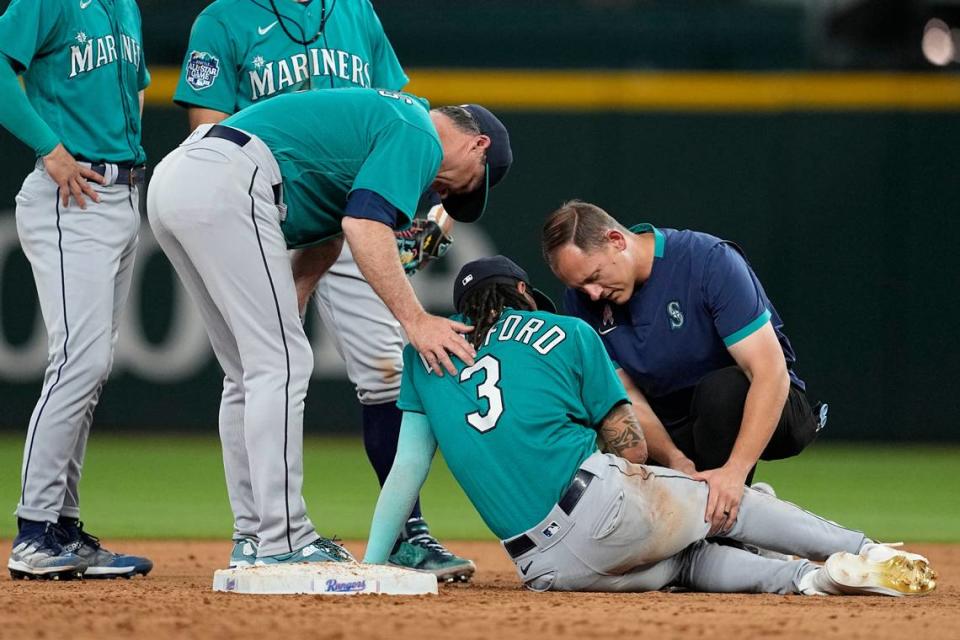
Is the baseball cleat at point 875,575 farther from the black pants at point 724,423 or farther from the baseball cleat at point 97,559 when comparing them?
the baseball cleat at point 97,559

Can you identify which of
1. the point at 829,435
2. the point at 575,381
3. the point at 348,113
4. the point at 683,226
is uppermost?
the point at 348,113

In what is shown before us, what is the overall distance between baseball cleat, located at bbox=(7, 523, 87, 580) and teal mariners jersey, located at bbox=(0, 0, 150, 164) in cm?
125

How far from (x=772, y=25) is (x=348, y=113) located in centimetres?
729

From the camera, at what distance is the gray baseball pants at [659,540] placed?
152 inches

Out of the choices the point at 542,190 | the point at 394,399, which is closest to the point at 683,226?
the point at 542,190

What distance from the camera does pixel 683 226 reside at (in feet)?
33.7

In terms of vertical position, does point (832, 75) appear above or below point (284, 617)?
above

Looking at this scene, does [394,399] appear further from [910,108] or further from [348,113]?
[910,108]

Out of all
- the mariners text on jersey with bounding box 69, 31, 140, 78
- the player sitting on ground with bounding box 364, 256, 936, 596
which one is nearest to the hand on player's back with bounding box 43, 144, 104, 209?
the mariners text on jersey with bounding box 69, 31, 140, 78

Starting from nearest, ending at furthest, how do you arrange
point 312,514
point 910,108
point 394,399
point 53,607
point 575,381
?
point 53,607
point 575,381
point 394,399
point 312,514
point 910,108

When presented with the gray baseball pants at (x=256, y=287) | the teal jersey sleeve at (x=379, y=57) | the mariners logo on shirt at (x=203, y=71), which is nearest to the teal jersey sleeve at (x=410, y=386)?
the gray baseball pants at (x=256, y=287)

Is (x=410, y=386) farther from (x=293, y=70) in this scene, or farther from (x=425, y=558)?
(x=293, y=70)

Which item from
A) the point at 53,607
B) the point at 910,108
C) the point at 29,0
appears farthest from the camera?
the point at 910,108

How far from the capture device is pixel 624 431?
4.01 m
